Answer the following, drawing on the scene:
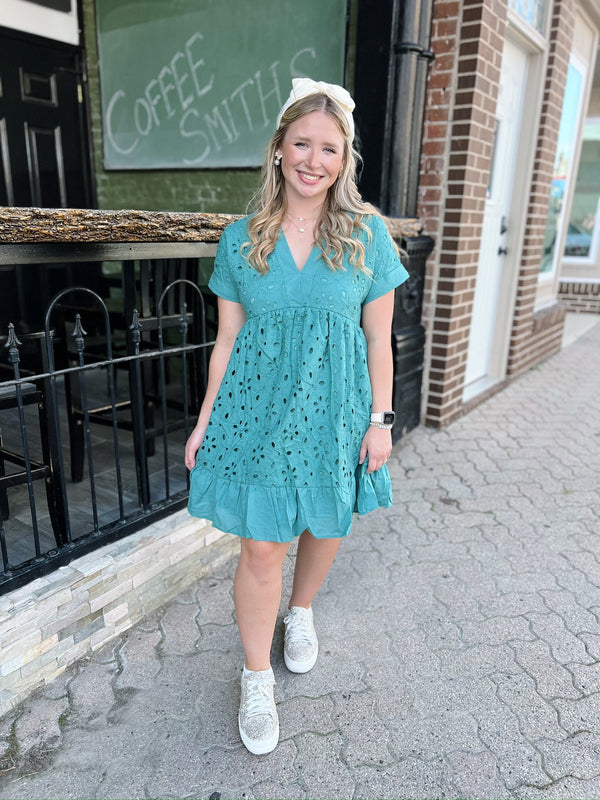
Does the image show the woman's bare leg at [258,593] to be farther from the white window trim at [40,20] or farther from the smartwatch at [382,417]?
the white window trim at [40,20]

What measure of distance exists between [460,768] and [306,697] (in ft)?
1.67

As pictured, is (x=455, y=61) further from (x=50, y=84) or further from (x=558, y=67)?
(x=50, y=84)

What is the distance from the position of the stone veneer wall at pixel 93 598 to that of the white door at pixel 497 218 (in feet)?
9.84

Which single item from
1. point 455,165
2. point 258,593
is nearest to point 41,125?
point 455,165

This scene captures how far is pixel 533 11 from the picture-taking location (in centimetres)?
432

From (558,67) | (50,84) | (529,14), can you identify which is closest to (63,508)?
(50,84)

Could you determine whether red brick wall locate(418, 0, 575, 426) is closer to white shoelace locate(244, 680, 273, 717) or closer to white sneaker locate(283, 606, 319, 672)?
white sneaker locate(283, 606, 319, 672)

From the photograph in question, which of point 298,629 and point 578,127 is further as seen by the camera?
point 578,127

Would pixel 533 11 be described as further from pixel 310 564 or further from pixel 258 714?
pixel 258 714

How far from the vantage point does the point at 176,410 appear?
374 centimetres

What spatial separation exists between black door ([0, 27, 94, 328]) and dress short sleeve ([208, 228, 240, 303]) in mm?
2723

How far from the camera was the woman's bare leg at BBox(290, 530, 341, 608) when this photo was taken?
191cm

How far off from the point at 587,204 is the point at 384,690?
1048 centimetres

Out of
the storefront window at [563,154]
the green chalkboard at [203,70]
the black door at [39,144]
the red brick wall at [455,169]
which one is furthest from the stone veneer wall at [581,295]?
the black door at [39,144]
